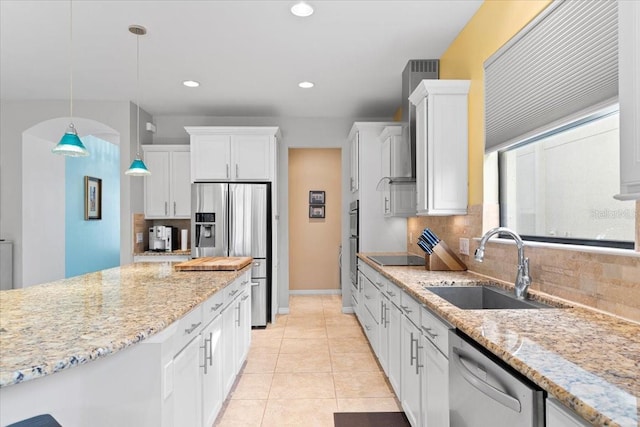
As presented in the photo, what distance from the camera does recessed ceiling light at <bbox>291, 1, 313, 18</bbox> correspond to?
2484 millimetres

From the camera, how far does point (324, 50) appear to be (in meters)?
3.21

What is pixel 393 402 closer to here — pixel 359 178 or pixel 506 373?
pixel 506 373

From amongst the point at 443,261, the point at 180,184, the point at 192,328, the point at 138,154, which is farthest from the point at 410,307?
the point at 180,184

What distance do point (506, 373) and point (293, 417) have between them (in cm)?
175

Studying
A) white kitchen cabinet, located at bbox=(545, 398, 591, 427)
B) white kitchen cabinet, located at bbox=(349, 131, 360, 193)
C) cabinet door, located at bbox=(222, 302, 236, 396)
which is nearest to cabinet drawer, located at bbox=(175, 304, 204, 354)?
cabinet door, located at bbox=(222, 302, 236, 396)

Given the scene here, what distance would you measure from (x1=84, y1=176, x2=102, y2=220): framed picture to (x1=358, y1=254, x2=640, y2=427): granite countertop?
212 inches

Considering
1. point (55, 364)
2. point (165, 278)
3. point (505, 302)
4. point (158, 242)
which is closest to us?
point (55, 364)

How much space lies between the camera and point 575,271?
5.27ft

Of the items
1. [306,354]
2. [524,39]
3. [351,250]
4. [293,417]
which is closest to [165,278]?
[293,417]

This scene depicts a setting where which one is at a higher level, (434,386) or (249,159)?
(249,159)

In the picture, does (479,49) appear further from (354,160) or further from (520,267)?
(354,160)

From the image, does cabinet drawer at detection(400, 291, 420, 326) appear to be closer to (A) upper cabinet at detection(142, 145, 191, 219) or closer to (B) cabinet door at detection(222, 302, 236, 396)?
(B) cabinet door at detection(222, 302, 236, 396)

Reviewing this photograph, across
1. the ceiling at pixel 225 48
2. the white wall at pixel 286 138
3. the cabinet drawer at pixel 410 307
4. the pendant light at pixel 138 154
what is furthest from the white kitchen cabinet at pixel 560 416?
the white wall at pixel 286 138

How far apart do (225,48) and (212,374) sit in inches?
103
